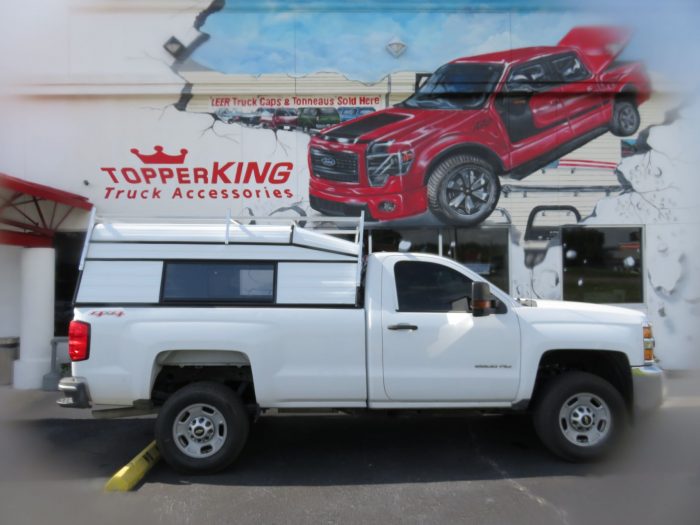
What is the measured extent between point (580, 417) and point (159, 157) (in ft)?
26.2

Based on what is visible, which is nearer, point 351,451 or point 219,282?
point 219,282

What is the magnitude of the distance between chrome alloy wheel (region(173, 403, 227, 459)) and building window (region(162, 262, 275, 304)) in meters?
0.98

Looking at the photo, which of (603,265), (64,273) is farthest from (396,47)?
(64,273)

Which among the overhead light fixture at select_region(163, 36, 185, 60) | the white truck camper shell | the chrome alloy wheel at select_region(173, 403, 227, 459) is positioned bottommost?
the chrome alloy wheel at select_region(173, 403, 227, 459)

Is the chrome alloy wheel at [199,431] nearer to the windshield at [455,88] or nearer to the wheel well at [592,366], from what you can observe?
the wheel well at [592,366]

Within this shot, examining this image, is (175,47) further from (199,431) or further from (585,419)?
(585,419)

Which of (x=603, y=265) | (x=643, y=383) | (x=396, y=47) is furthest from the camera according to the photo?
(x=603, y=265)

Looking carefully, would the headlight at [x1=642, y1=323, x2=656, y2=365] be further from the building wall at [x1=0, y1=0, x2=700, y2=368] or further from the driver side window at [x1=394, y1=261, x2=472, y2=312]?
the building wall at [x1=0, y1=0, x2=700, y2=368]

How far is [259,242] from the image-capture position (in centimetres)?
515

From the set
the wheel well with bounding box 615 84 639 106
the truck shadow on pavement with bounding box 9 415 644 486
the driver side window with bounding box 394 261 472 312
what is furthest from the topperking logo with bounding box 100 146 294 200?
the wheel well with bounding box 615 84 639 106

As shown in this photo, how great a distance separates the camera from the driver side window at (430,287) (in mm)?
5133

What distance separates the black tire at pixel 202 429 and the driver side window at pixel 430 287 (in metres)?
1.80

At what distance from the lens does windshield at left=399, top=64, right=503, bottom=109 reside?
9.67m

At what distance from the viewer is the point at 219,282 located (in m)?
5.03
